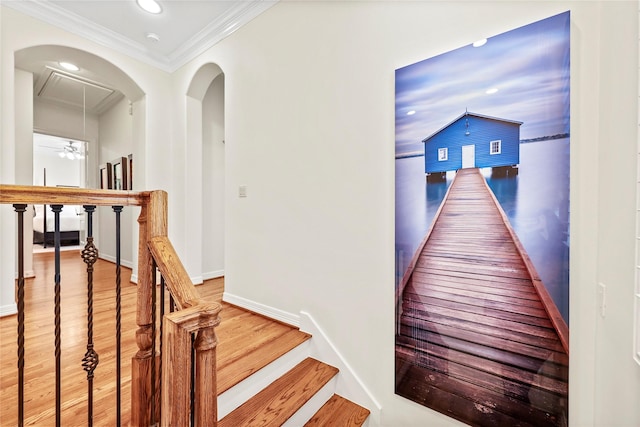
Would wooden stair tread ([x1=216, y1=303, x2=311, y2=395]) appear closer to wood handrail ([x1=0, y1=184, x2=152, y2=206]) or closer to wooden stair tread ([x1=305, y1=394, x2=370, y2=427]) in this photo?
wooden stair tread ([x1=305, y1=394, x2=370, y2=427])

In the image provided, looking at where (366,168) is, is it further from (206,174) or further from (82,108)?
(82,108)

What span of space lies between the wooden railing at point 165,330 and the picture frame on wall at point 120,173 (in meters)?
A: 3.69

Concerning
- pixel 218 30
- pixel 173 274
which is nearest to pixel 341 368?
pixel 173 274

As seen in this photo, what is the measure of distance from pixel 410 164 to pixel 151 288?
57.3 inches

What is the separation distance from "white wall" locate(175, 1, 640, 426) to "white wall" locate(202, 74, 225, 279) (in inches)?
28.9

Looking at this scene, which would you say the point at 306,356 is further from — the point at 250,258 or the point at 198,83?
the point at 198,83

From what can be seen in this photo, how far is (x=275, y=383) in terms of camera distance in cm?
166

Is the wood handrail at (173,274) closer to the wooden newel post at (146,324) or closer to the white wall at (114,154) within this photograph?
the wooden newel post at (146,324)

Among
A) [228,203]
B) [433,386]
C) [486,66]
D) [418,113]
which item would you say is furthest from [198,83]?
[433,386]

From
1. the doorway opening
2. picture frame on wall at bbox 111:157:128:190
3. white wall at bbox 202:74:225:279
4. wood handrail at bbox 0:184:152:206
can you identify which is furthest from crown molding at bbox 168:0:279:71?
the doorway opening

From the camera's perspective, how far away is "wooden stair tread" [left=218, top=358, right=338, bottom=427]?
4.58ft

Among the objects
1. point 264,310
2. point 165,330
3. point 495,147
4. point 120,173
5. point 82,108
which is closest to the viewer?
point 165,330

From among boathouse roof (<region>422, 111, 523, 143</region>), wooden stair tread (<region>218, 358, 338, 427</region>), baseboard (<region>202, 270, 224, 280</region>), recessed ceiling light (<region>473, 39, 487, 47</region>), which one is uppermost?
recessed ceiling light (<region>473, 39, 487, 47</region>)

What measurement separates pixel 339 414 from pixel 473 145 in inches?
68.8
